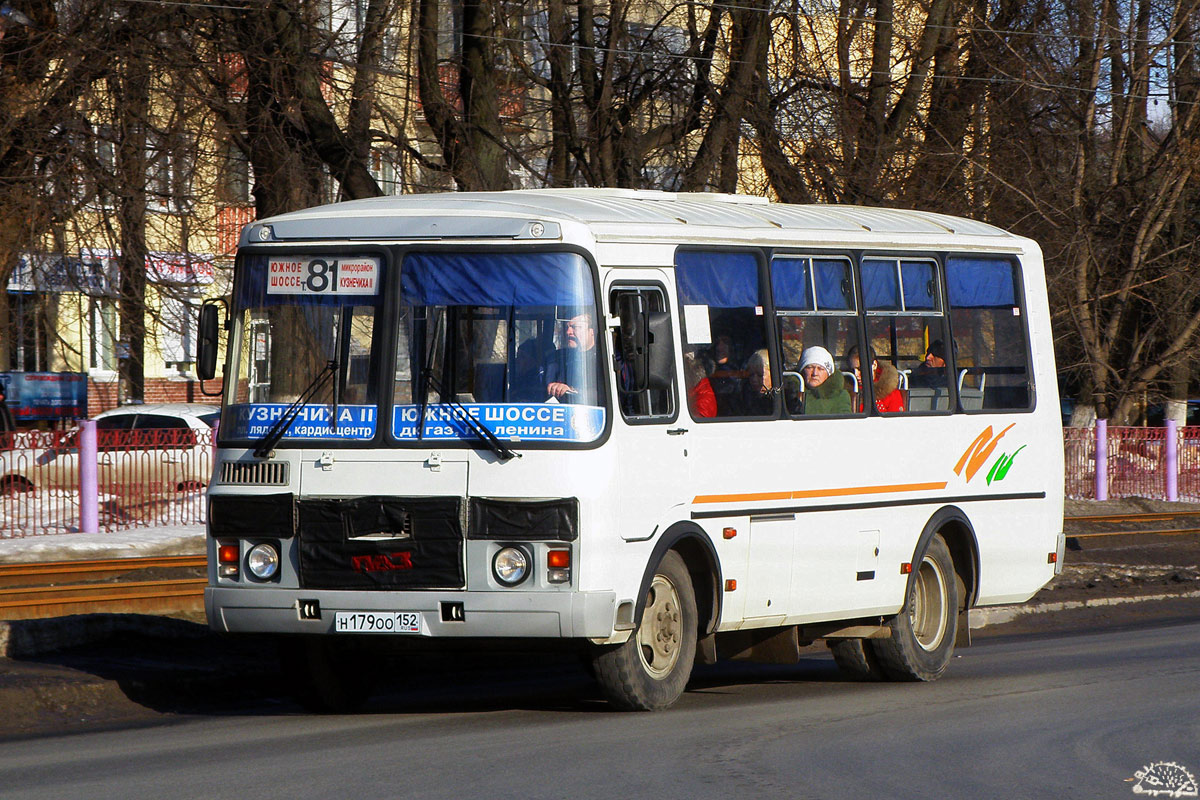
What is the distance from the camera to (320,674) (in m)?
9.73

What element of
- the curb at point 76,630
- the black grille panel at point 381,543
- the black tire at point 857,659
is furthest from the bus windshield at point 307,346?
the black tire at point 857,659

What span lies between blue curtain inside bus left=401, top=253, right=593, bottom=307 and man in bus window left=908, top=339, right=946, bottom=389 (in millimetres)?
3191

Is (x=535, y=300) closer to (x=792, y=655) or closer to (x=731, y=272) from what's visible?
(x=731, y=272)

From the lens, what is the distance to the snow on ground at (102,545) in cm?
1802

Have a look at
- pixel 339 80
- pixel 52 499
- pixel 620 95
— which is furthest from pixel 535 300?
pixel 620 95

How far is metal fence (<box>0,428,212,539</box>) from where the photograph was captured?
1900 cm

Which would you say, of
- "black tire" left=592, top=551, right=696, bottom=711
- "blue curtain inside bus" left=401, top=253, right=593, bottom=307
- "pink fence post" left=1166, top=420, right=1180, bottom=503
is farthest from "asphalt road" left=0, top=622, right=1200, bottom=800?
"pink fence post" left=1166, top=420, right=1180, bottom=503

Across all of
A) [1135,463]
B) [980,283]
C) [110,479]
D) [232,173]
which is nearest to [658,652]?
[980,283]

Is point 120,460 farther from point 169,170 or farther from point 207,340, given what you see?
point 207,340

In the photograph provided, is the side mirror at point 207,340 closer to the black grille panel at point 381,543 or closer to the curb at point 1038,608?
the black grille panel at point 381,543

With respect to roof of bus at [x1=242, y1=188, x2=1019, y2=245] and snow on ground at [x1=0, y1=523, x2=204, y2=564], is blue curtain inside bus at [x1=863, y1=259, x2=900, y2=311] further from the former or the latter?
snow on ground at [x1=0, y1=523, x2=204, y2=564]

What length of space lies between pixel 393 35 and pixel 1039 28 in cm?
1168

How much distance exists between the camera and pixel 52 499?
19.3 meters

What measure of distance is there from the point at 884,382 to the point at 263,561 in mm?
4130
